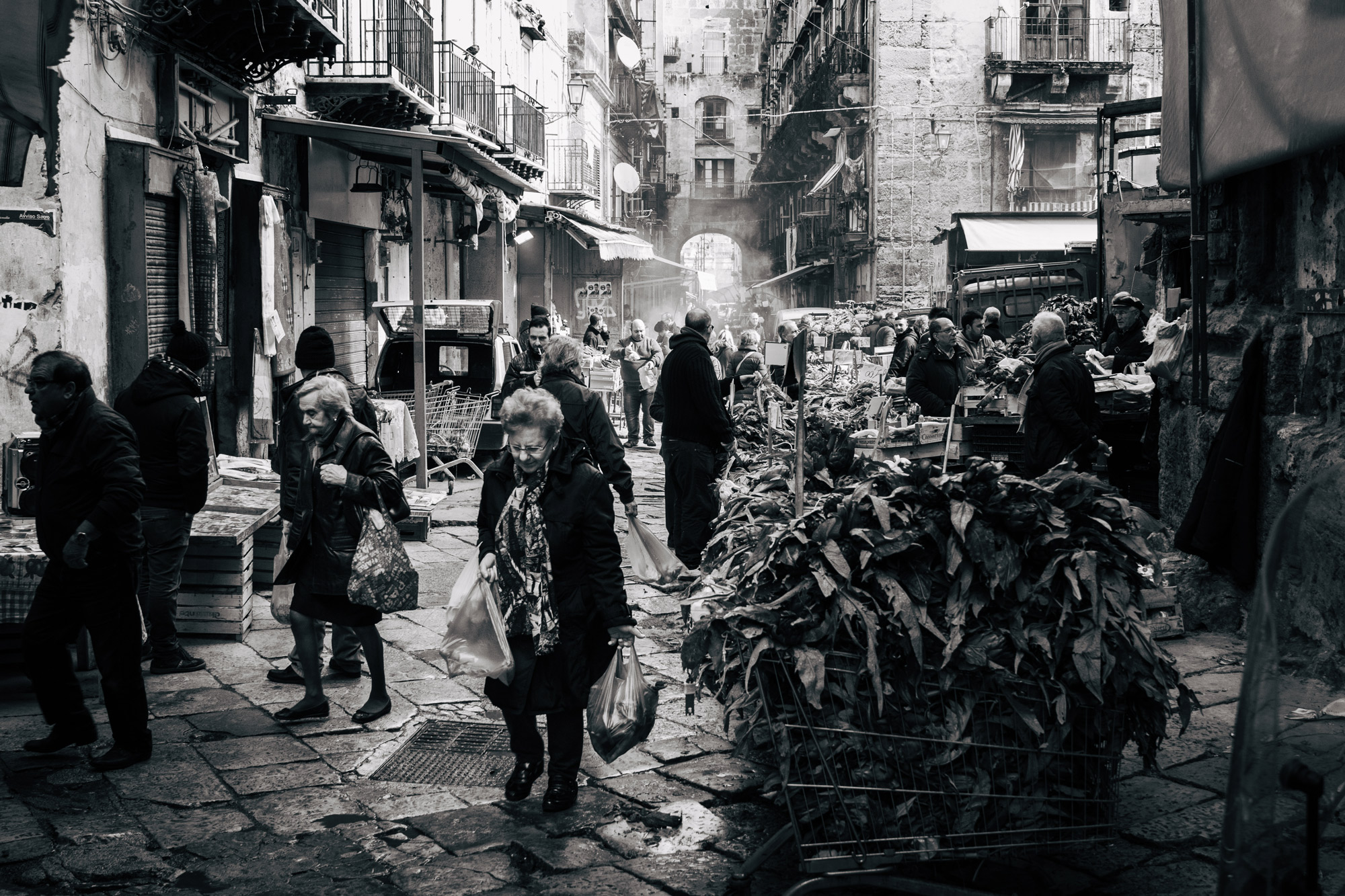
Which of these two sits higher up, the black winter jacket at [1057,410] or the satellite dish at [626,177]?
the satellite dish at [626,177]

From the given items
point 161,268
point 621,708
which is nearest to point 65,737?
point 621,708

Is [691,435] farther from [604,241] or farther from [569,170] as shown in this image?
[569,170]

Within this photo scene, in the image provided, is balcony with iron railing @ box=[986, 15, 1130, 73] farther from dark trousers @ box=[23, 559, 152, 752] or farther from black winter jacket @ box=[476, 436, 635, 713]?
dark trousers @ box=[23, 559, 152, 752]

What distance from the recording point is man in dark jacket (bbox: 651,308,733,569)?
8008 mm

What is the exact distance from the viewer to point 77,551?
457cm

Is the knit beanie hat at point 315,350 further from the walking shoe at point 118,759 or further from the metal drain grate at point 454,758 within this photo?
the walking shoe at point 118,759

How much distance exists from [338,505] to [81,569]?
3.30ft

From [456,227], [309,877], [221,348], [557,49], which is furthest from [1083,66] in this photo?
[309,877]

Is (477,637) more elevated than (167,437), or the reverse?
(167,437)

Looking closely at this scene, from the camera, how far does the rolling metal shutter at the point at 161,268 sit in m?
8.81

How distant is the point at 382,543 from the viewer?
5.14 meters

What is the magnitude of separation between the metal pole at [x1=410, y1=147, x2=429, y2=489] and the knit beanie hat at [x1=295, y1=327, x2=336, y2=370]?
4117 millimetres

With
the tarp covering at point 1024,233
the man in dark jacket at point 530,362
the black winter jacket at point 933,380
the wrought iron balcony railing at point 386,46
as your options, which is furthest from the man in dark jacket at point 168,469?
the tarp covering at point 1024,233

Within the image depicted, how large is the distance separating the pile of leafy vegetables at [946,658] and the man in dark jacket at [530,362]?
21.4 ft
